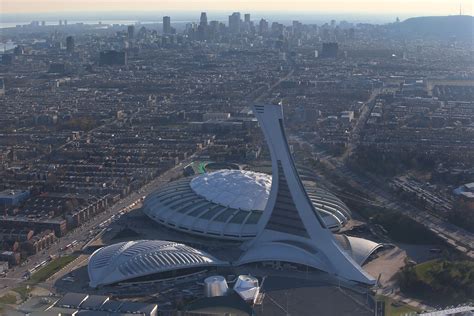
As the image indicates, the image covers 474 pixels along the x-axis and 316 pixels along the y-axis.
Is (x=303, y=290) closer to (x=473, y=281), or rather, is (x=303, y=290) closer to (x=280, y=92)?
(x=473, y=281)

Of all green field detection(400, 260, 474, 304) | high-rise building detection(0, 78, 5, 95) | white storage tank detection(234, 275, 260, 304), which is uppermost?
high-rise building detection(0, 78, 5, 95)

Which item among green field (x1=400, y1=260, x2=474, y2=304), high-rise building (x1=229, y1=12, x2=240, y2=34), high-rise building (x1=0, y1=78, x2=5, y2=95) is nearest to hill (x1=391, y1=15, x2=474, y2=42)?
high-rise building (x1=229, y1=12, x2=240, y2=34)

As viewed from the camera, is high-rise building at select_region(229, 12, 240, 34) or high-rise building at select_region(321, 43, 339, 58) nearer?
high-rise building at select_region(321, 43, 339, 58)

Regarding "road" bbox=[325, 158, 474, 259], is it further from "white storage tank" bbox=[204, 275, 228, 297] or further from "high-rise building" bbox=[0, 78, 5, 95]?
"high-rise building" bbox=[0, 78, 5, 95]

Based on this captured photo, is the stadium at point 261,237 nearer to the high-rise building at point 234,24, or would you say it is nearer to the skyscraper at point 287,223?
the skyscraper at point 287,223

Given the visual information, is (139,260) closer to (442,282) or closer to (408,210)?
(442,282)

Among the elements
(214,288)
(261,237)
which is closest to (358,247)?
(261,237)

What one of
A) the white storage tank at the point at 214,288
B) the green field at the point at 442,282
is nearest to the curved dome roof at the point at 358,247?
the green field at the point at 442,282
